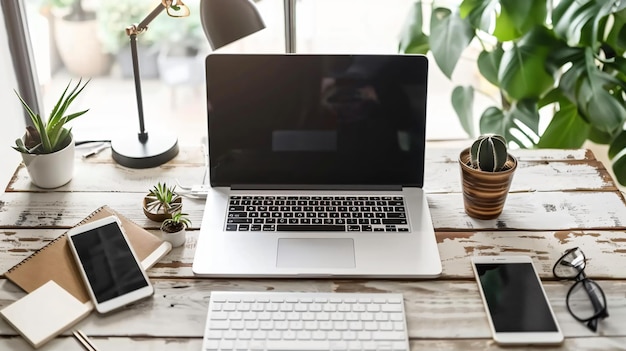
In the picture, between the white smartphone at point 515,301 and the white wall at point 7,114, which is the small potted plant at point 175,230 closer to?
the white smartphone at point 515,301

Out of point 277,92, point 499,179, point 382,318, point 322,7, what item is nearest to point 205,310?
point 382,318

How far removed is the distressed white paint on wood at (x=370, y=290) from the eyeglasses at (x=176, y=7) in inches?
21.0

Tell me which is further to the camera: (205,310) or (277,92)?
(277,92)

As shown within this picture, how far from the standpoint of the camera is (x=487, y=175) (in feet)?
3.91

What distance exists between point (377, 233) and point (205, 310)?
1.07 feet

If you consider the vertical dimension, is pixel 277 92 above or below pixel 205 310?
above

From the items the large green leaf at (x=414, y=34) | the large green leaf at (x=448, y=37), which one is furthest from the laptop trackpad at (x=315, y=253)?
the large green leaf at (x=414, y=34)

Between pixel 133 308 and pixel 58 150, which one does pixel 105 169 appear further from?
pixel 133 308

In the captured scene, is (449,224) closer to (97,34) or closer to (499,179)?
(499,179)

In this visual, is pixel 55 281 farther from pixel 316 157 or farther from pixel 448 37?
pixel 448 37

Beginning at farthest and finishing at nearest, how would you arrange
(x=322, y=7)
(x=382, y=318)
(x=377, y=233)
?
(x=322, y=7) → (x=377, y=233) → (x=382, y=318)

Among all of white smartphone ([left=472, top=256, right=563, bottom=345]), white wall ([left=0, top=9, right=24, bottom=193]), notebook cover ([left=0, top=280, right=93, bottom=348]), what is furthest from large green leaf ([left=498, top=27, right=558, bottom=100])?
white wall ([left=0, top=9, right=24, bottom=193])

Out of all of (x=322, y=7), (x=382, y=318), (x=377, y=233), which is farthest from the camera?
(x=322, y=7)

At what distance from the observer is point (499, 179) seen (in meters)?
1.20
